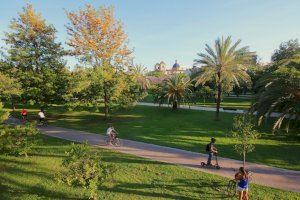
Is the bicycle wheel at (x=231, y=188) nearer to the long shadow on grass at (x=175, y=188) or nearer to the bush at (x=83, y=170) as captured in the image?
the long shadow on grass at (x=175, y=188)

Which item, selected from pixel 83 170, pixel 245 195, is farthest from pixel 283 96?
pixel 83 170

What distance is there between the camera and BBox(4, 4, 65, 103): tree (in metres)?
27.5

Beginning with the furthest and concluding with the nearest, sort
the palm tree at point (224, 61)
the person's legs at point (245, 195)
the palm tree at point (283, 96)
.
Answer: the palm tree at point (224, 61)
the palm tree at point (283, 96)
the person's legs at point (245, 195)

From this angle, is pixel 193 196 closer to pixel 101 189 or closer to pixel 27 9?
pixel 101 189

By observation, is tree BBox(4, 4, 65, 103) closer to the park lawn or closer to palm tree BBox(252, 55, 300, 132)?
the park lawn

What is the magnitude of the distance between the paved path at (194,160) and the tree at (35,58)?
6.97m

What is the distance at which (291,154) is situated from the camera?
54.6 feet

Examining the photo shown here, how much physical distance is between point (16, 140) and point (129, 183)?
305 inches

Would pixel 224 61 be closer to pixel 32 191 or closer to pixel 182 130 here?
pixel 182 130

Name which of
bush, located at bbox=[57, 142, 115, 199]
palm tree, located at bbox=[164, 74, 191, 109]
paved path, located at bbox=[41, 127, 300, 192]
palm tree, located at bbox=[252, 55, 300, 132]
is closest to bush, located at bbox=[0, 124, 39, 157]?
paved path, located at bbox=[41, 127, 300, 192]

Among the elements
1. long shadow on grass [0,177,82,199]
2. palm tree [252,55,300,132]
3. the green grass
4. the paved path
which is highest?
palm tree [252,55,300,132]

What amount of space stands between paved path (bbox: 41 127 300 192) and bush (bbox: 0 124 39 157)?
4.01 m

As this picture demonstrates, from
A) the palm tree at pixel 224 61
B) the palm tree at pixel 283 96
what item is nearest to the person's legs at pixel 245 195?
the palm tree at pixel 283 96

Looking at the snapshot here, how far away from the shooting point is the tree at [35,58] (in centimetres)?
2750
